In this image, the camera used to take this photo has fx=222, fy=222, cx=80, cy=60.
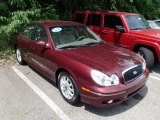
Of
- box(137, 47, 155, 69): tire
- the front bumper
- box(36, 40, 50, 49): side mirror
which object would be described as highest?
box(36, 40, 50, 49): side mirror

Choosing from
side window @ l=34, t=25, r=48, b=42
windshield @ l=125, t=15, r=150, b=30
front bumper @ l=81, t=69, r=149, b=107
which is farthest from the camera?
windshield @ l=125, t=15, r=150, b=30

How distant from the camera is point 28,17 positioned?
8805 mm

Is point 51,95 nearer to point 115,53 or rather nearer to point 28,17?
point 115,53

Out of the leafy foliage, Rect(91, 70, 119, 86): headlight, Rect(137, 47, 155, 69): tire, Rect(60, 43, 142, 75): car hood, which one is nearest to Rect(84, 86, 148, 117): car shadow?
Rect(91, 70, 119, 86): headlight

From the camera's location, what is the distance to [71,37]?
5.13 m

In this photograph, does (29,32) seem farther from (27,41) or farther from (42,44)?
(42,44)

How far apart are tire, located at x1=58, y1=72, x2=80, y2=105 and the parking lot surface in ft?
0.48

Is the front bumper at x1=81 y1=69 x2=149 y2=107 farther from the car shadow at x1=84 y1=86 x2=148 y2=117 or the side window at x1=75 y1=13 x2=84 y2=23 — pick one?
the side window at x1=75 y1=13 x2=84 y2=23

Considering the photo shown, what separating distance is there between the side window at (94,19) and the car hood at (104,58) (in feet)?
10.1

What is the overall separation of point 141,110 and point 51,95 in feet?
6.38

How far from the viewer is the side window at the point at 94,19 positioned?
804 centimetres

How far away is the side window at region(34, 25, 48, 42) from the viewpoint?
5.16m

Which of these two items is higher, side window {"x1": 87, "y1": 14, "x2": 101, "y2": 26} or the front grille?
side window {"x1": 87, "y1": 14, "x2": 101, "y2": 26}

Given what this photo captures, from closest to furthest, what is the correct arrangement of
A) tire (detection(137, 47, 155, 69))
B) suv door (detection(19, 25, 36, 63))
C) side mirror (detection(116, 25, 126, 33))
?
suv door (detection(19, 25, 36, 63)) < tire (detection(137, 47, 155, 69)) < side mirror (detection(116, 25, 126, 33))
